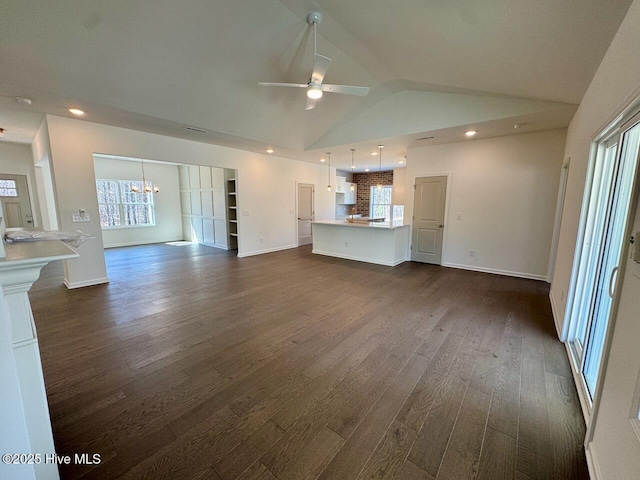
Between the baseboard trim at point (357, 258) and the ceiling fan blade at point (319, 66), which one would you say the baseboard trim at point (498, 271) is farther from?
the ceiling fan blade at point (319, 66)

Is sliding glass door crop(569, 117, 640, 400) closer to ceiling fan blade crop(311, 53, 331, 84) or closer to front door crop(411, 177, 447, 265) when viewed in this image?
ceiling fan blade crop(311, 53, 331, 84)

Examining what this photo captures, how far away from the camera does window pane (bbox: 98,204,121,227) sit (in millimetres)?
7805

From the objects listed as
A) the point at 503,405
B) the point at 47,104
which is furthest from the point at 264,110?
the point at 503,405

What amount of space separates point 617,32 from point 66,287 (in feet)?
23.6

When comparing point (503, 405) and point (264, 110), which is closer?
point (503, 405)

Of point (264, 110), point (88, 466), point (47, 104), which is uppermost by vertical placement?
point (264, 110)

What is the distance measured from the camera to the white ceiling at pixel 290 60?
2305 millimetres

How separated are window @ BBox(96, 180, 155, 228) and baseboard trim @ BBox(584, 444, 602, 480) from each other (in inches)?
395

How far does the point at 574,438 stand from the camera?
158 cm

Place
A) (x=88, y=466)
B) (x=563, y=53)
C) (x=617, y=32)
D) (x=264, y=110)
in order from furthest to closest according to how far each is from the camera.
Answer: (x=264, y=110) < (x=563, y=53) < (x=617, y=32) < (x=88, y=466)

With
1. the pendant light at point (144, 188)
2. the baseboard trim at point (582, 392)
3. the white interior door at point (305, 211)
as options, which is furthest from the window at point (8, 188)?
the baseboard trim at point (582, 392)

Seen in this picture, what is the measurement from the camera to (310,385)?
2.04 meters

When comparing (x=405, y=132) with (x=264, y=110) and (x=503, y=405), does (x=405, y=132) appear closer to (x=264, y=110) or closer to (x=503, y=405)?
(x=264, y=110)

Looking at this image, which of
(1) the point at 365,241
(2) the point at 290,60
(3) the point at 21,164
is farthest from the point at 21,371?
(3) the point at 21,164
